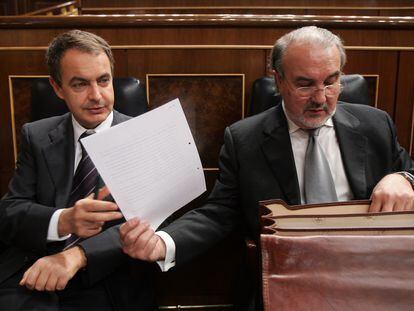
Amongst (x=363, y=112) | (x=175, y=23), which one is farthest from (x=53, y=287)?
(x=175, y=23)

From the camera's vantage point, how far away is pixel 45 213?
1.26 m

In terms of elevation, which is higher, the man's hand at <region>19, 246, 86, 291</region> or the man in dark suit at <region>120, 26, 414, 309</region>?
the man in dark suit at <region>120, 26, 414, 309</region>

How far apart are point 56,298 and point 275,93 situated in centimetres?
102

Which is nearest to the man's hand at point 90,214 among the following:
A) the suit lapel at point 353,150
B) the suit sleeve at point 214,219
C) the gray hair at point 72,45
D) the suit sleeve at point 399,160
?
the suit sleeve at point 214,219

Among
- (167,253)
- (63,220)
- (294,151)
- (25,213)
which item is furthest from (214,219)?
(25,213)

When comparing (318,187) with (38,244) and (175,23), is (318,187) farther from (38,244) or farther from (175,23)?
(175,23)

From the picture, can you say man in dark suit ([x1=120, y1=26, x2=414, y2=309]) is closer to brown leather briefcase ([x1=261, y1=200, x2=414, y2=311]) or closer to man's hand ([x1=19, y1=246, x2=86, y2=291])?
man's hand ([x1=19, y1=246, x2=86, y2=291])

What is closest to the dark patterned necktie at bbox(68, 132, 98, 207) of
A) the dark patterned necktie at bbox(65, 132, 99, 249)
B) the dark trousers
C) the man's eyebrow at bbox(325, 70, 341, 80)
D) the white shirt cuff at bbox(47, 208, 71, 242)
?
the dark patterned necktie at bbox(65, 132, 99, 249)

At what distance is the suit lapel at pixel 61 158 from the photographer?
138 cm

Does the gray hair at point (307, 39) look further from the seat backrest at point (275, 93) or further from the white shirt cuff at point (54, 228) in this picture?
the white shirt cuff at point (54, 228)

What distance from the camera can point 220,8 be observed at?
15.4 feet

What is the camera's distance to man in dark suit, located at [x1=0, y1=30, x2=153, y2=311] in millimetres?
1201

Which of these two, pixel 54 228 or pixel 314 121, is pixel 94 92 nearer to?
pixel 54 228

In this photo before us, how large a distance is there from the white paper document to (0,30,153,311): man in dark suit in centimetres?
26
